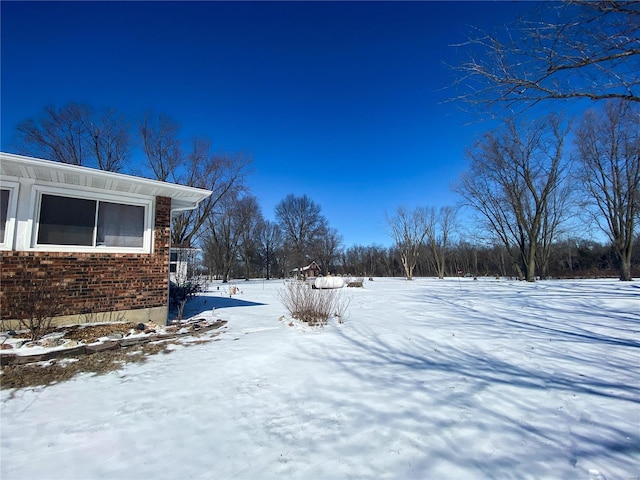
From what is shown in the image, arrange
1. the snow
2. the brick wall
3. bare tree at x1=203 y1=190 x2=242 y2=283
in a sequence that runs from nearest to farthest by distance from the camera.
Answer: the snow < the brick wall < bare tree at x1=203 y1=190 x2=242 y2=283

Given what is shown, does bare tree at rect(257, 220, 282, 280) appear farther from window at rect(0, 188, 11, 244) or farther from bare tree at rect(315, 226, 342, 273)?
window at rect(0, 188, 11, 244)

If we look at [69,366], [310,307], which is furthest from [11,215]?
[310,307]

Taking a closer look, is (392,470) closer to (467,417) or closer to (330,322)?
(467,417)

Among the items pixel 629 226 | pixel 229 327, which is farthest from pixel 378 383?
pixel 629 226

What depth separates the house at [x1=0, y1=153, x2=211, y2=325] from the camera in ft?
17.2

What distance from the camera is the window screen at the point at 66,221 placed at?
5613 mm

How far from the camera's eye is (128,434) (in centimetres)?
245

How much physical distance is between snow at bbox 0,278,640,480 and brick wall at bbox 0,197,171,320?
2201 millimetres

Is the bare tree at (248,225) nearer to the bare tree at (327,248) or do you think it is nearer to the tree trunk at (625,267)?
the bare tree at (327,248)

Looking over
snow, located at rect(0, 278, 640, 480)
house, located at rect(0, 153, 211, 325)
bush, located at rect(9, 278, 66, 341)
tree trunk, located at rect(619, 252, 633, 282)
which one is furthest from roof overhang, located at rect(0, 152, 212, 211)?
tree trunk, located at rect(619, 252, 633, 282)

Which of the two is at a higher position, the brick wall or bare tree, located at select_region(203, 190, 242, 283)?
bare tree, located at select_region(203, 190, 242, 283)

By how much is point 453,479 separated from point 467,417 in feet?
2.82

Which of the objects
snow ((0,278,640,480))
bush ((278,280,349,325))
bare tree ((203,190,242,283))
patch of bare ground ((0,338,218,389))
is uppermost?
bare tree ((203,190,242,283))

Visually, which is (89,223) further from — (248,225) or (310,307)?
(248,225)
